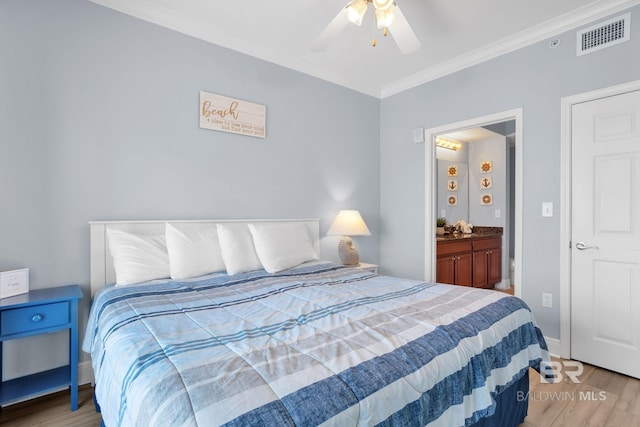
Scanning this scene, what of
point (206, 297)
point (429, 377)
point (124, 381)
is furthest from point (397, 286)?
point (124, 381)

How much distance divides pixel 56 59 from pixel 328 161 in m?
2.36

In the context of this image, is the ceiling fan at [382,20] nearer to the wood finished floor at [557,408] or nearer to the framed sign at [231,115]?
the framed sign at [231,115]

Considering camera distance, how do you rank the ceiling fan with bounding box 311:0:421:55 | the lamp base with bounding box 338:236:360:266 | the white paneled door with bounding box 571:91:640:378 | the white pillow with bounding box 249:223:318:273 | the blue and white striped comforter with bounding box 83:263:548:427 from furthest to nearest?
1. the lamp base with bounding box 338:236:360:266
2. the white pillow with bounding box 249:223:318:273
3. the white paneled door with bounding box 571:91:640:378
4. the ceiling fan with bounding box 311:0:421:55
5. the blue and white striped comforter with bounding box 83:263:548:427

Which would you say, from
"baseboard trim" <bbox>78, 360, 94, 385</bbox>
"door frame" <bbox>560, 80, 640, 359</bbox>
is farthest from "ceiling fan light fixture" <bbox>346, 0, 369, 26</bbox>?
"baseboard trim" <bbox>78, 360, 94, 385</bbox>

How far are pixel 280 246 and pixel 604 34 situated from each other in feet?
9.46

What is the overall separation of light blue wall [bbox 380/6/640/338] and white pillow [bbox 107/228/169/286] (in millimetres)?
2626

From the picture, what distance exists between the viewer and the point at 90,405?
2.00 metres

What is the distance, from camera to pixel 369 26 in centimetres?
269

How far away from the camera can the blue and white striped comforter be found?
2.75ft

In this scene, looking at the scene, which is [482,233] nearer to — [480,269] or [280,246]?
[480,269]

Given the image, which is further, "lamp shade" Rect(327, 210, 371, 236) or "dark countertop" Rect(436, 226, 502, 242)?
"dark countertop" Rect(436, 226, 502, 242)

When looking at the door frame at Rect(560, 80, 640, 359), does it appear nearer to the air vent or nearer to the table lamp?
the air vent

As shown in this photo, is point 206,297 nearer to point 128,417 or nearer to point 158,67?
point 128,417

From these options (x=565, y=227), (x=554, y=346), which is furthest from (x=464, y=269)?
(x=565, y=227)
